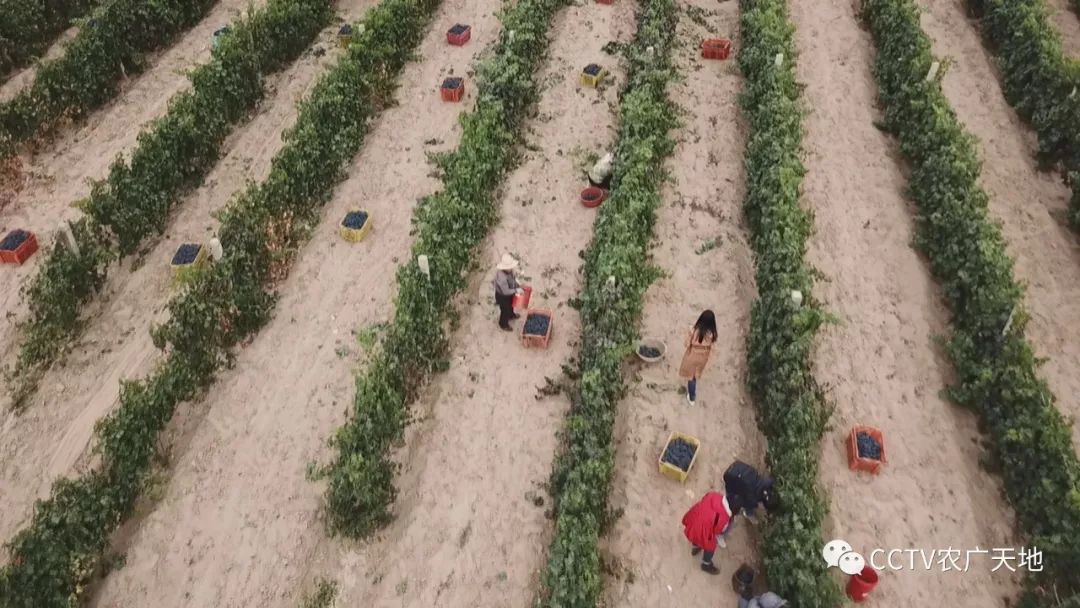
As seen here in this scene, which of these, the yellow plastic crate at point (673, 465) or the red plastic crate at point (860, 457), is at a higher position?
the red plastic crate at point (860, 457)

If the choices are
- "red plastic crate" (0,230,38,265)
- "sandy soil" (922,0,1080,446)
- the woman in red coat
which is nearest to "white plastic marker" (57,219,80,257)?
"red plastic crate" (0,230,38,265)

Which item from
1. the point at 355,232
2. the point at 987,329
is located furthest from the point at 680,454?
the point at 355,232

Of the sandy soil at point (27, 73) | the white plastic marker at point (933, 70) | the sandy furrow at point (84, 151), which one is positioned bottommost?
the sandy soil at point (27, 73)

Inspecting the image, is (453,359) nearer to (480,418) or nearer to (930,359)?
(480,418)

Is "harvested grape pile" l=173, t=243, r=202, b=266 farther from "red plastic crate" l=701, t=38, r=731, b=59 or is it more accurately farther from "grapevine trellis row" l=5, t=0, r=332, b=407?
"red plastic crate" l=701, t=38, r=731, b=59

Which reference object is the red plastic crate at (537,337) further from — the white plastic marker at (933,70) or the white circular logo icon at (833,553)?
the white plastic marker at (933,70)

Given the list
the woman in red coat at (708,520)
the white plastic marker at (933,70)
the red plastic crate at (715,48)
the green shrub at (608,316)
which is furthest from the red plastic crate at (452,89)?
the woman in red coat at (708,520)

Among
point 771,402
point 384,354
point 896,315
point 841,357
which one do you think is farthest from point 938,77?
point 384,354
